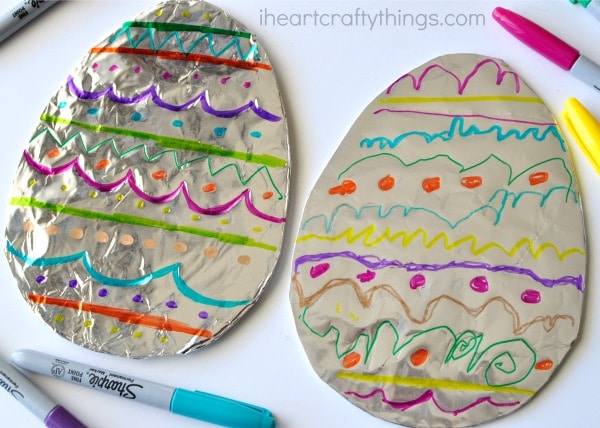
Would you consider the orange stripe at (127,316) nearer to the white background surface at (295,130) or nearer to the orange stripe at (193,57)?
the white background surface at (295,130)

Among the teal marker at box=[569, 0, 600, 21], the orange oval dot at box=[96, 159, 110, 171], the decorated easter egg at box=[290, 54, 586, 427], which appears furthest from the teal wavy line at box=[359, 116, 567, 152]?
the orange oval dot at box=[96, 159, 110, 171]

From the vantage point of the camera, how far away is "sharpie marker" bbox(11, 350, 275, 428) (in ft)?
1.82

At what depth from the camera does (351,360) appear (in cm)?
56

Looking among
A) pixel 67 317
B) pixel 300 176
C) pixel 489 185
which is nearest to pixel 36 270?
pixel 67 317

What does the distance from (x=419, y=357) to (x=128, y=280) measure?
23 centimetres

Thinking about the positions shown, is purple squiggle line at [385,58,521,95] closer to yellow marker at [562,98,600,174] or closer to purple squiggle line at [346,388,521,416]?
yellow marker at [562,98,600,174]

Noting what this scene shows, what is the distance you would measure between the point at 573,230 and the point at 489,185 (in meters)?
0.07

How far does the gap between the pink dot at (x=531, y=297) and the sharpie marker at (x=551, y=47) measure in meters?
0.17

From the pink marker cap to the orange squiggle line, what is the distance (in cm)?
20

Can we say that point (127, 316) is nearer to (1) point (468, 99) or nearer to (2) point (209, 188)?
(2) point (209, 188)

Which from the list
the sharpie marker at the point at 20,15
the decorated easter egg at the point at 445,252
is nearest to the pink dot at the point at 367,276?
the decorated easter egg at the point at 445,252

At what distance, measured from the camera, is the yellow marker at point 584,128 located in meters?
0.57

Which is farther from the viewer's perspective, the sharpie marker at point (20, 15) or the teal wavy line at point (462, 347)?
the sharpie marker at point (20, 15)

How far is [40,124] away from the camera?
0.63 m
